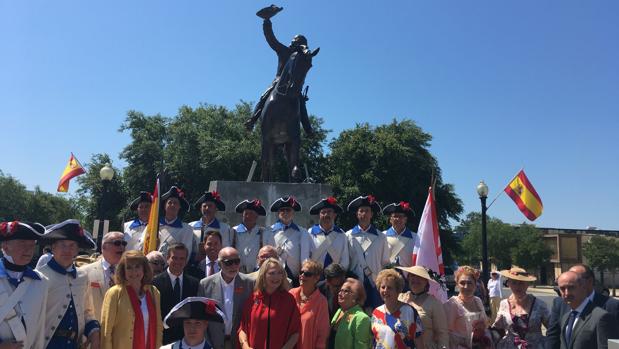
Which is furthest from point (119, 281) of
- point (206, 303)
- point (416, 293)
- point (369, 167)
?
point (369, 167)

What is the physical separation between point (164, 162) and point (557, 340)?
103 feet

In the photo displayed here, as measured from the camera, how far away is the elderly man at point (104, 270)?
516cm

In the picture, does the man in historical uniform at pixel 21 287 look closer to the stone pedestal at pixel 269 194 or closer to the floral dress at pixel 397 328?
the floral dress at pixel 397 328

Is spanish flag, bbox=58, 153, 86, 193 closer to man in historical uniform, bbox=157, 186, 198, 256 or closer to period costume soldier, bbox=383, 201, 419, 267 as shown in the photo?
man in historical uniform, bbox=157, 186, 198, 256

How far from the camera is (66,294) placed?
4.46 metres

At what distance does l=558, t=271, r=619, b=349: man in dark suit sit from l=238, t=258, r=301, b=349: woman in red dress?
2456 mm

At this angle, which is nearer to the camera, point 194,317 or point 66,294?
point 194,317

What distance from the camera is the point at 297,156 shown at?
427 inches

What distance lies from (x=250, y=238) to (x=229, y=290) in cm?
223

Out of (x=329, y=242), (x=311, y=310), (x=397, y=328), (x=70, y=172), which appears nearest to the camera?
(x=397, y=328)

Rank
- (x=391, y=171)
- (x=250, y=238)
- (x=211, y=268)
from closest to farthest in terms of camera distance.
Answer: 1. (x=211, y=268)
2. (x=250, y=238)
3. (x=391, y=171)

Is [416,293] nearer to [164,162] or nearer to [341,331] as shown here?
[341,331]

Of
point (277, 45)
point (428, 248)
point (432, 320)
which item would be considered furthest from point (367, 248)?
point (277, 45)

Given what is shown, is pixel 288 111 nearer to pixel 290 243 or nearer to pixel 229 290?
pixel 290 243
